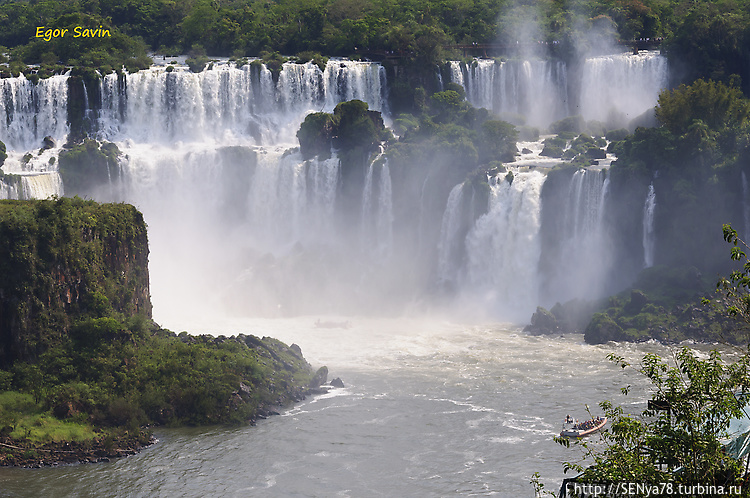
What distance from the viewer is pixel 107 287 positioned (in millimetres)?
45469

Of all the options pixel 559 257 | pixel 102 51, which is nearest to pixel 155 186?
pixel 102 51

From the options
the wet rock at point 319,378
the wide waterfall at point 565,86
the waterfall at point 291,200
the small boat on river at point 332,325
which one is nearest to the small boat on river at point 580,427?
the wet rock at point 319,378

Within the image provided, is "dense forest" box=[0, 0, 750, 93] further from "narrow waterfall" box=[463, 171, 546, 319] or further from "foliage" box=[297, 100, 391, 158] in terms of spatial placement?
"narrow waterfall" box=[463, 171, 546, 319]

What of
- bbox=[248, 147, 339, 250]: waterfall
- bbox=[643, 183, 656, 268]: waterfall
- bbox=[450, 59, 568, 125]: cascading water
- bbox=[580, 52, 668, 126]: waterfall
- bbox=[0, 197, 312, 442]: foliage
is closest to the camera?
bbox=[0, 197, 312, 442]: foliage

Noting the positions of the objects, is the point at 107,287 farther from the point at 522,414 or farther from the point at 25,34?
the point at 25,34

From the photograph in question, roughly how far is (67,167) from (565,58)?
41.6m

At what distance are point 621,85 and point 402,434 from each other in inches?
1926

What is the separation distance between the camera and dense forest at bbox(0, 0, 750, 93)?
3103 inches

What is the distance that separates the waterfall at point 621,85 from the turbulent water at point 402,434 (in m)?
31.3

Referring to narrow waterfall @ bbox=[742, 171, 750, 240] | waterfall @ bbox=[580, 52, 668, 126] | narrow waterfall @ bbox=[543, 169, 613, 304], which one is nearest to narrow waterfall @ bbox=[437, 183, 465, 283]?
narrow waterfall @ bbox=[543, 169, 613, 304]

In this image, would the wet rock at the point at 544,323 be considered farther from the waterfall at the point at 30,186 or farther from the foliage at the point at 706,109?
the waterfall at the point at 30,186

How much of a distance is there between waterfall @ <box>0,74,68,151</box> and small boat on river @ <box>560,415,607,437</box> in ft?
152

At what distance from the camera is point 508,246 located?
211ft

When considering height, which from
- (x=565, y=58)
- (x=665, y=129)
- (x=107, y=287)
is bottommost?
(x=107, y=287)
